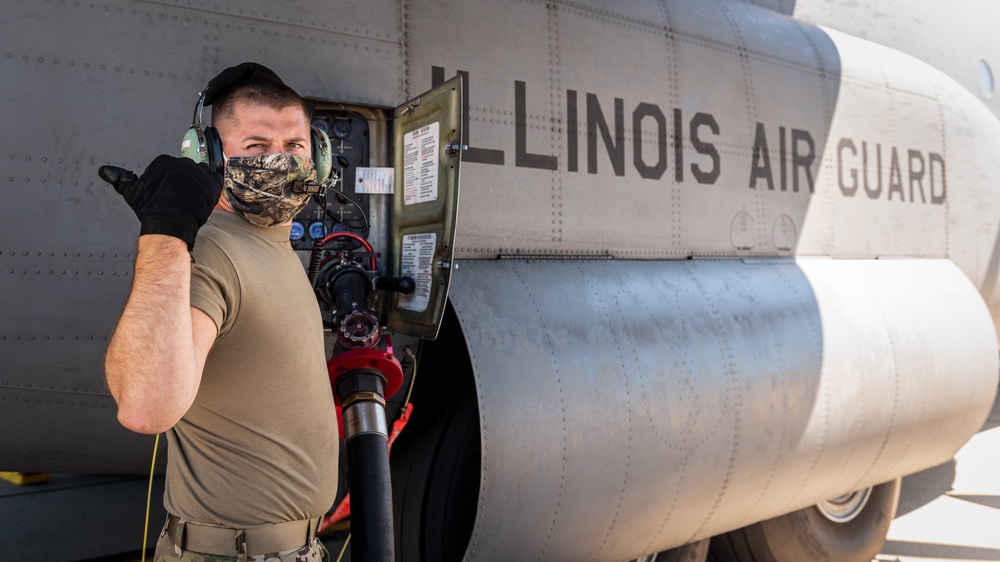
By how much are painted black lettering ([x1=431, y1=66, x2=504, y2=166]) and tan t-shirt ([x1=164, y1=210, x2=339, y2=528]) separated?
61.4 inches

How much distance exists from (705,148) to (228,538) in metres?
3.12

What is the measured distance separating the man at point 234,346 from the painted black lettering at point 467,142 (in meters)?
1.38

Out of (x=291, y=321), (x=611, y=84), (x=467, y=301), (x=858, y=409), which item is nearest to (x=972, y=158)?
(x=858, y=409)

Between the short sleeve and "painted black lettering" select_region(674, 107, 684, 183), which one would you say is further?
"painted black lettering" select_region(674, 107, 684, 183)

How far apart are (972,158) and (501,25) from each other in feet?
13.1

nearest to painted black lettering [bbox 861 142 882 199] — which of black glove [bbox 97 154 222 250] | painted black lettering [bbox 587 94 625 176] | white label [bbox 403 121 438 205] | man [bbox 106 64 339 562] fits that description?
painted black lettering [bbox 587 94 625 176]

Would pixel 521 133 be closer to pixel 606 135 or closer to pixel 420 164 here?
pixel 606 135

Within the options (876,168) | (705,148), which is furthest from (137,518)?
(876,168)

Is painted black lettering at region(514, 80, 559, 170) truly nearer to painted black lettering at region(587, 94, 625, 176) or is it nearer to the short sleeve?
painted black lettering at region(587, 94, 625, 176)

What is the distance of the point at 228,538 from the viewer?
1546mm

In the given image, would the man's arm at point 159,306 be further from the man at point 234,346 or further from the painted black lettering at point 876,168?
the painted black lettering at point 876,168

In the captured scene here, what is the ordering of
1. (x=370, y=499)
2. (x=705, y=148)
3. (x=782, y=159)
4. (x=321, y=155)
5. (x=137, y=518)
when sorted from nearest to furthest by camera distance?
(x=321, y=155) → (x=370, y=499) → (x=705, y=148) → (x=782, y=159) → (x=137, y=518)

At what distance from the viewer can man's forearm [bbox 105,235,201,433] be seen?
1.25 meters

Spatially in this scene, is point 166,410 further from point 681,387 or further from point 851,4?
point 851,4
